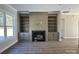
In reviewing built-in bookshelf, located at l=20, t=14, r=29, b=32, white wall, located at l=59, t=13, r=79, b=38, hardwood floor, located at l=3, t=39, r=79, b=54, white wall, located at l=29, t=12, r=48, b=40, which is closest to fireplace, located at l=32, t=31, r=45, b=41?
white wall, located at l=29, t=12, r=48, b=40

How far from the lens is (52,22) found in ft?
35.3

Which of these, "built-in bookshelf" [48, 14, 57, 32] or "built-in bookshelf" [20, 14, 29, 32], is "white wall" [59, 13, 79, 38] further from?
"built-in bookshelf" [20, 14, 29, 32]

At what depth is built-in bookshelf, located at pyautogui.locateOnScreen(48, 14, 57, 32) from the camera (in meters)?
10.7

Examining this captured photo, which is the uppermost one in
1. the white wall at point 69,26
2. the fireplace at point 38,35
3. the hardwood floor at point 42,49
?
the white wall at point 69,26

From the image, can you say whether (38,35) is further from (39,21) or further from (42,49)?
(42,49)

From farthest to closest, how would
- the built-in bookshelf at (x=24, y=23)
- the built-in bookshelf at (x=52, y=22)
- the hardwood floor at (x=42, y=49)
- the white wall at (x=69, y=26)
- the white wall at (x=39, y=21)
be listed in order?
the white wall at (x=69, y=26), the built-in bookshelf at (x=52, y=22), the built-in bookshelf at (x=24, y=23), the white wall at (x=39, y=21), the hardwood floor at (x=42, y=49)

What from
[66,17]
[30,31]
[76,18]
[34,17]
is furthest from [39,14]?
[76,18]

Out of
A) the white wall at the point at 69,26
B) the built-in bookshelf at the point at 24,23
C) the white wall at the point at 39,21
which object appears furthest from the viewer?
the white wall at the point at 69,26

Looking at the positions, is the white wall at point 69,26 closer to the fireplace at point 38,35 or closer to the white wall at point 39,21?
the white wall at point 39,21

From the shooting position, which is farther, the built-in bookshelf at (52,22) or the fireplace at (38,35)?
Result: the built-in bookshelf at (52,22)

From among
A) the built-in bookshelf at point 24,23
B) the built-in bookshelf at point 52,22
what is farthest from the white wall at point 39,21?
the built-in bookshelf at point 52,22

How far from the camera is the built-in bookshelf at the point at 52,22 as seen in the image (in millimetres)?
10696

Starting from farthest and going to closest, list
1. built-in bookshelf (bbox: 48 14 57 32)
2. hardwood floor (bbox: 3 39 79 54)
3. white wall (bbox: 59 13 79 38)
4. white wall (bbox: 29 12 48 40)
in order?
white wall (bbox: 59 13 79 38) → built-in bookshelf (bbox: 48 14 57 32) → white wall (bbox: 29 12 48 40) → hardwood floor (bbox: 3 39 79 54)
